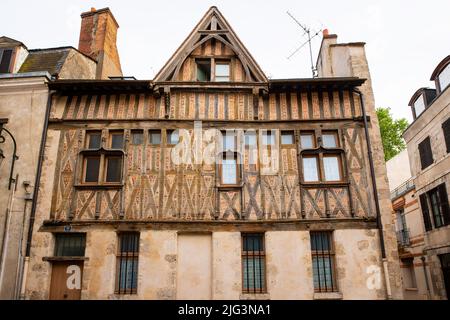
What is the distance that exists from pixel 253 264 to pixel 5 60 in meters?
10.1

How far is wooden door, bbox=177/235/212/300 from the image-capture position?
9305mm

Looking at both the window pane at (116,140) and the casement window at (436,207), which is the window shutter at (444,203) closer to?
the casement window at (436,207)

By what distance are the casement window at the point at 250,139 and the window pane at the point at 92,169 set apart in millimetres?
4213

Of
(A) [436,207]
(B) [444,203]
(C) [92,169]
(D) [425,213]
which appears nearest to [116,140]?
(C) [92,169]

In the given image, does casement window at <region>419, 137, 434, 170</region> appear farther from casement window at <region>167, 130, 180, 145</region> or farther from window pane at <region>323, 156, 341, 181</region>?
casement window at <region>167, 130, 180, 145</region>

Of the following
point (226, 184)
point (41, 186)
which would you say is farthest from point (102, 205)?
point (226, 184)

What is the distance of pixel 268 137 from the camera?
10594 millimetres

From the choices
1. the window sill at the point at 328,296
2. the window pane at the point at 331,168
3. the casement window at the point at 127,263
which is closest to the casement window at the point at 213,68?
the window pane at the point at 331,168

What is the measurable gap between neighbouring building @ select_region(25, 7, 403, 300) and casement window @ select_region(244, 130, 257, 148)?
40mm

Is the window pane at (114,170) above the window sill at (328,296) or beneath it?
above

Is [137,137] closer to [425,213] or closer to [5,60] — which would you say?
[5,60]

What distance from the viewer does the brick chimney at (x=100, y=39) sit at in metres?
14.2
